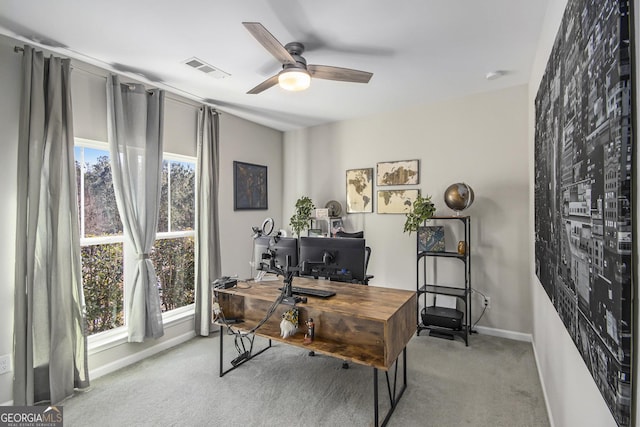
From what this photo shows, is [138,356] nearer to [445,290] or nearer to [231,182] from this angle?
[231,182]

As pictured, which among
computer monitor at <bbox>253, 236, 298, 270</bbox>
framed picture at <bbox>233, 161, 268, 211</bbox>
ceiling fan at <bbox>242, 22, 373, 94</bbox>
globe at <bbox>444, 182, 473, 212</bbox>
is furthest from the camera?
framed picture at <bbox>233, 161, 268, 211</bbox>

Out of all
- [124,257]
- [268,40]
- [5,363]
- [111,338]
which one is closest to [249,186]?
[124,257]

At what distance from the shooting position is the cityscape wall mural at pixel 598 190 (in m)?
0.77

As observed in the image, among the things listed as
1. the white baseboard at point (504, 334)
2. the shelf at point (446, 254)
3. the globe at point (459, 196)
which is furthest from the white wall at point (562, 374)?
the globe at point (459, 196)

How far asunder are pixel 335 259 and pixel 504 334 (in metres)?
2.49

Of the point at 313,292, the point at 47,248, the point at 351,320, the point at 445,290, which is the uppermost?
the point at 47,248

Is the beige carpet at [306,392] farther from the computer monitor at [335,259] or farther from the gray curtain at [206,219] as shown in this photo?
Result: the computer monitor at [335,259]

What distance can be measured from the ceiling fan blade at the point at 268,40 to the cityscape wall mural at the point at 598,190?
148 cm

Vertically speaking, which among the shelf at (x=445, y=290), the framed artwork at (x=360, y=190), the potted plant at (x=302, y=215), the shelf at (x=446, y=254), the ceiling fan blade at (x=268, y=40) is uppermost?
the ceiling fan blade at (x=268, y=40)

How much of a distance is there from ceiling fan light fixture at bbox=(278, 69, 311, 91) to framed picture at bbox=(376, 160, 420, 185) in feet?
7.11

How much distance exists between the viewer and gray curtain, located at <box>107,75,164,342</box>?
9.53ft

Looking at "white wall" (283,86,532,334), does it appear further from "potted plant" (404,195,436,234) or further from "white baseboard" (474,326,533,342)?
"potted plant" (404,195,436,234)

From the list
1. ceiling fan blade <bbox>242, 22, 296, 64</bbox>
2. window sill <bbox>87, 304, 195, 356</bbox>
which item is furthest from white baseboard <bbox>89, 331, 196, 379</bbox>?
ceiling fan blade <bbox>242, 22, 296, 64</bbox>

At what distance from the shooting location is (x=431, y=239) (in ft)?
12.0
